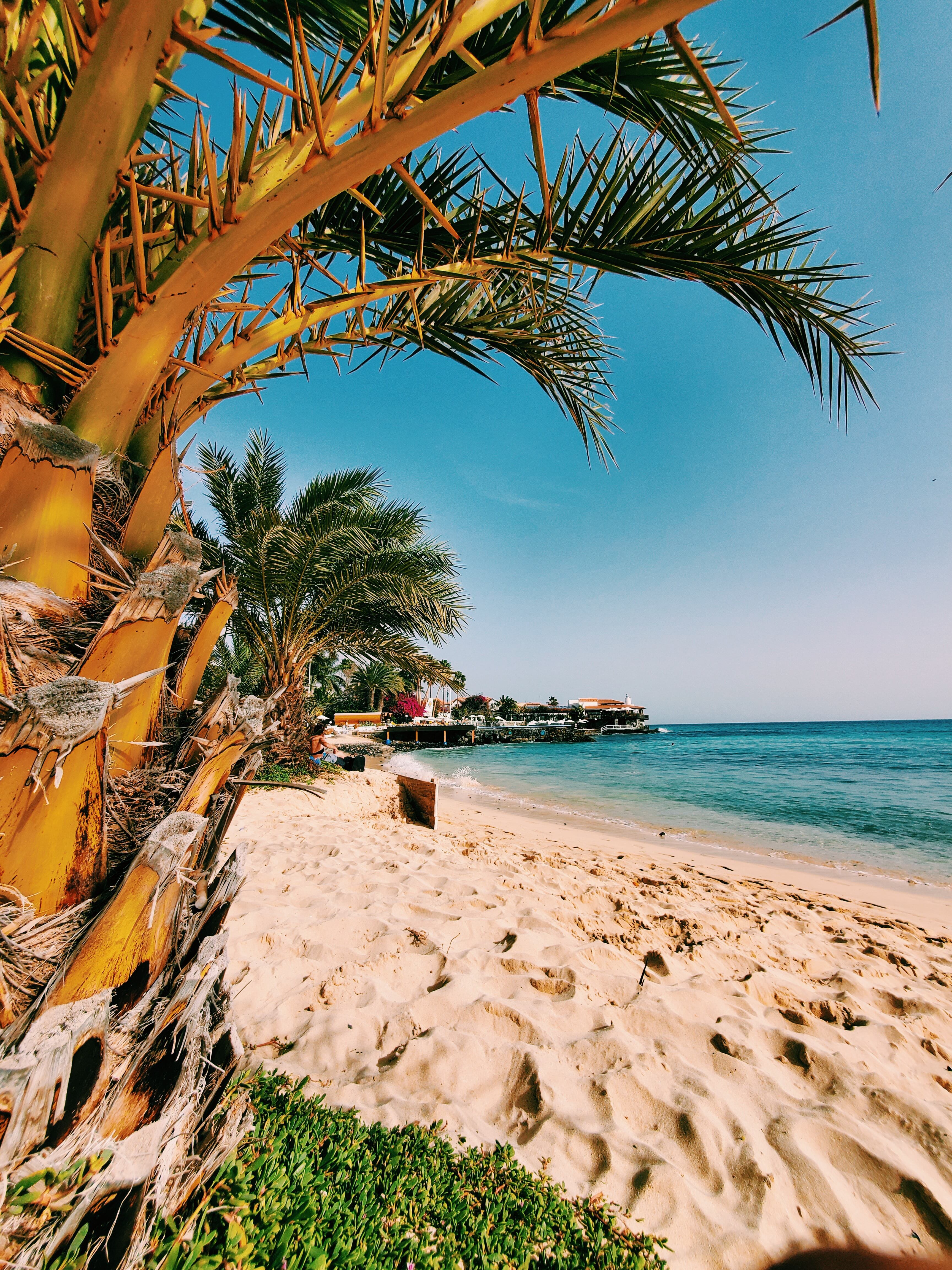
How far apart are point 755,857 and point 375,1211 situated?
803 centimetres

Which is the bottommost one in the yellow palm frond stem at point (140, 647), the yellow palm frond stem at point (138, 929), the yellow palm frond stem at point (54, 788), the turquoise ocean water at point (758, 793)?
the turquoise ocean water at point (758, 793)

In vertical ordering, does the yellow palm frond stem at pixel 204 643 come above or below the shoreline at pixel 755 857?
above

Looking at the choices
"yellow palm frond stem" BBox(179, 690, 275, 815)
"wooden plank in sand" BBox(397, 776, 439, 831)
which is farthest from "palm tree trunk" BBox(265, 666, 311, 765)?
"yellow palm frond stem" BBox(179, 690, 275, 815)

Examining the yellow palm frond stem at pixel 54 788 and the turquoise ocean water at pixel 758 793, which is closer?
the yellow palm frond stem at pixel 54 788

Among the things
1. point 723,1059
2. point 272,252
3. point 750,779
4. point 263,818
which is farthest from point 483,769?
point 272,252

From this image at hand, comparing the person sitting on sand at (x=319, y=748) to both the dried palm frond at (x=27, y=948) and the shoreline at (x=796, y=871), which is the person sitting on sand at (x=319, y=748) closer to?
the shoreline at (x=796, y=871)

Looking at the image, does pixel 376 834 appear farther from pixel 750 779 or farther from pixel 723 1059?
pixel 750 779

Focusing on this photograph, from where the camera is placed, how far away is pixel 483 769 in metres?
21.3

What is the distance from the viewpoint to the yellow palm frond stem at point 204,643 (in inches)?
55.2

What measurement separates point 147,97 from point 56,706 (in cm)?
134

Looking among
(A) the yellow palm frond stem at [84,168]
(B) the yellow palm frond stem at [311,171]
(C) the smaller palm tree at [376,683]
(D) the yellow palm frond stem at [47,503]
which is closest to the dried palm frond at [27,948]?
(D) the yellow palm frond stem at [47,503]

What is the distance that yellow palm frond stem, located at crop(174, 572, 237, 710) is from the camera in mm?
1401

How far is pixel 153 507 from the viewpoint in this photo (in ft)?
4.32

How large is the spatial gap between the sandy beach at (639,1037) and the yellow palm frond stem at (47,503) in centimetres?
138
